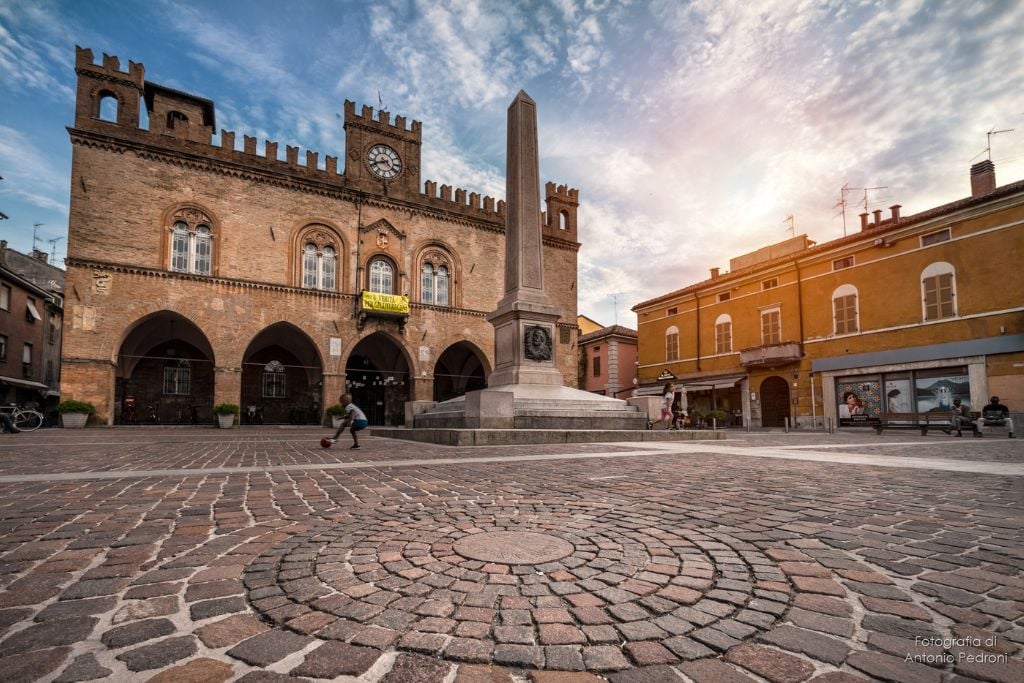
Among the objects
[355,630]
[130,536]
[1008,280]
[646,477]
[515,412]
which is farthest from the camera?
[1008,280]

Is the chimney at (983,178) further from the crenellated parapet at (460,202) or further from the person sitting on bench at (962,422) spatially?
the crenellated parapet at (460,202)

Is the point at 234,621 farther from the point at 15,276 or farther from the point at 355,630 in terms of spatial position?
the point at 15,276

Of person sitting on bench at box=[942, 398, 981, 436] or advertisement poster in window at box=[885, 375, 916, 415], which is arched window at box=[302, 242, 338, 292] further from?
advertisement poster in window at box=[885, 375, 916, 415]

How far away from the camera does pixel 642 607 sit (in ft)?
5.98

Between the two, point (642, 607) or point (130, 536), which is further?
point (130, 536)

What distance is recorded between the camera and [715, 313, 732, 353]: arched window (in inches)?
1118

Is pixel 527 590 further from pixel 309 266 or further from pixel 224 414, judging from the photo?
pixel 309 266

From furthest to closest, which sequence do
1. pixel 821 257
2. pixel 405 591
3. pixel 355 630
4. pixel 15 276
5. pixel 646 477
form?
pixel 15 276
pixel 821 257
pixel 646 477
pixel 405 591
pixel 355 630

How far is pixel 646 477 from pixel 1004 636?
3.34m

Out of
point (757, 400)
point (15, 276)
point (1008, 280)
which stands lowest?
point (757, 400)

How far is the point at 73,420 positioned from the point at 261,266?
8877mm

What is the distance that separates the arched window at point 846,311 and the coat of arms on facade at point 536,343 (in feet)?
56.3

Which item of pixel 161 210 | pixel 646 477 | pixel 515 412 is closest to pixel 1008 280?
pixel 515 412

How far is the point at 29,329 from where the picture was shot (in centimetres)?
2895
